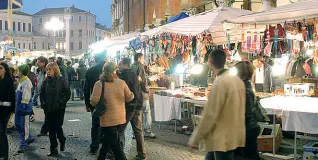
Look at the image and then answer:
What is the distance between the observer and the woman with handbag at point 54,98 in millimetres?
8352

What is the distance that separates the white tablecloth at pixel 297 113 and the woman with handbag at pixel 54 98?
13.0 ft

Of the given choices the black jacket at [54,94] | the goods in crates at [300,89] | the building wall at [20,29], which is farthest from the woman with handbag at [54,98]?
the building wall at [20,29]

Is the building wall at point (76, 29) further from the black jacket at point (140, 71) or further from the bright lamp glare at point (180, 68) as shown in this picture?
the black jacket at point (140, 71)

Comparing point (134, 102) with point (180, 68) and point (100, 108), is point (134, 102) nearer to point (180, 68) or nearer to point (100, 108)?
point (100, 108)

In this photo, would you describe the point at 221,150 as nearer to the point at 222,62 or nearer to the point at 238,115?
the point at 238,115

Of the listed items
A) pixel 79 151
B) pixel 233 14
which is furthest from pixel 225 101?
pixel 233 14

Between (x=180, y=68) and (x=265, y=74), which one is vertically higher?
(x=180, y=68)

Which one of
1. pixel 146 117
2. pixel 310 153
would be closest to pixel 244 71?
pixel 310 153

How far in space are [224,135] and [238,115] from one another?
11.0 inches

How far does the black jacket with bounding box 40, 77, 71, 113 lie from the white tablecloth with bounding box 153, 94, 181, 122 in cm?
336

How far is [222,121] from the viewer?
4.57 metres

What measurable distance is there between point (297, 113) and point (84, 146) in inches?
179

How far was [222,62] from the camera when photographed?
193 inches

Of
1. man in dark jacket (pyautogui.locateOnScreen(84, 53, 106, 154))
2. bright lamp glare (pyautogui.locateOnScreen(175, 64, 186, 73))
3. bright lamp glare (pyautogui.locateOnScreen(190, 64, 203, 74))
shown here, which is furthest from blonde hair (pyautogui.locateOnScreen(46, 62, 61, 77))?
bright lamp glare (pyautogui.locateOnScreen(175, 64, 186, 73))
